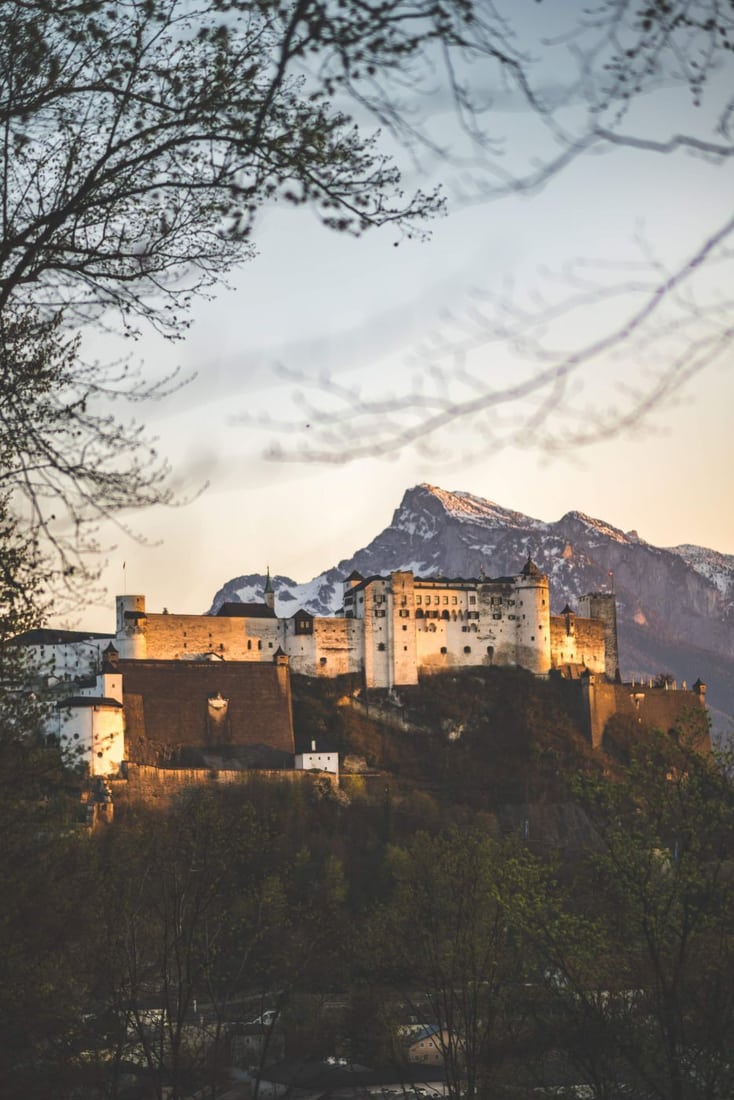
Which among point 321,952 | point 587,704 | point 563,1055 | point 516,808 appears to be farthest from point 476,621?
point 563,1055

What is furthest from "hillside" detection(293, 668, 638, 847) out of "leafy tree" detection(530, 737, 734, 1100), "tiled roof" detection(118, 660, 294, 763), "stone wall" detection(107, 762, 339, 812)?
"leafy tree" detection(530, 737, 734, 1100)

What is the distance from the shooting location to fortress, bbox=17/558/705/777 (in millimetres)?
67938

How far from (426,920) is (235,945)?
730 centimetres

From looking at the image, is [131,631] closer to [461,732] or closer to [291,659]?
[291,659]

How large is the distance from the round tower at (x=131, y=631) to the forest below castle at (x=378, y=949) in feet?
42.4

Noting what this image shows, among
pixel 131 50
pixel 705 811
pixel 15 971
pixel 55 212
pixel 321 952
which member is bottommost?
pixel 321 952

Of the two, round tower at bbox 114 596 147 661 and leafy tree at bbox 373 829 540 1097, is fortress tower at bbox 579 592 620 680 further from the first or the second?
leafy tree at bbox 373 829 540 1097

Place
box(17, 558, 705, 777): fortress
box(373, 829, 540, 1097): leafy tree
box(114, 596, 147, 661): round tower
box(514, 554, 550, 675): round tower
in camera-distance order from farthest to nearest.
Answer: box(514, 554, 550, 675): round tower, box(114, 596, 147, 661): round tower, box(17, 558, 705, 777): fortress, box(373, 829, 540, 1097): leafy tree

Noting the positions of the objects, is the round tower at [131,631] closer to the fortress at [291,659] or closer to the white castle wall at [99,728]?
the fortress at [291,659]

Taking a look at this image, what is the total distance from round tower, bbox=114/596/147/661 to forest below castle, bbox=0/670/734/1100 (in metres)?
12.9

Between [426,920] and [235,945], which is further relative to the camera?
[235,945]

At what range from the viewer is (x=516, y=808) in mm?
72312

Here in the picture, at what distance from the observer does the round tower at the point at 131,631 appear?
7281 centimetres

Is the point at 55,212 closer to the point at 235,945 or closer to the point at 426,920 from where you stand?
the point at 426,920
